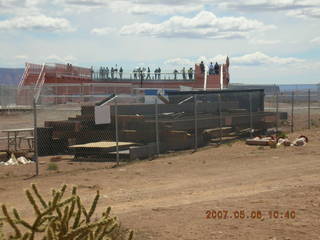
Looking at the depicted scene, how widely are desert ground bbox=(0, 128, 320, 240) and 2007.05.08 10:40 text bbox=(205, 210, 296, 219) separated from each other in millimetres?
17

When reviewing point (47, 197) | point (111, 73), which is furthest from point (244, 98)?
point (111, 73)

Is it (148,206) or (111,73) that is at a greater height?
(111,73)

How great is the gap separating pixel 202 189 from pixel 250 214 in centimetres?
307

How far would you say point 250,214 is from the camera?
8.24m

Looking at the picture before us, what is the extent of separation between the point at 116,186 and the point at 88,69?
46260mm

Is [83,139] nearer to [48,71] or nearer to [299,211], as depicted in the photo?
[299,211]

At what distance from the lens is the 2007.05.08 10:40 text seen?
806 cm

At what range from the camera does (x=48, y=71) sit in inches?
1957

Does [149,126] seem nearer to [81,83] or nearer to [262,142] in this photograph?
[262,142]

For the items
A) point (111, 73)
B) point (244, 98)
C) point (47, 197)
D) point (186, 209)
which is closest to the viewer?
point (186, 209)

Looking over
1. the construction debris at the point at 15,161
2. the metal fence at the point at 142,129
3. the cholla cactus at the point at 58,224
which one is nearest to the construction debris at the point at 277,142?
the metal fence at the point at 142,129

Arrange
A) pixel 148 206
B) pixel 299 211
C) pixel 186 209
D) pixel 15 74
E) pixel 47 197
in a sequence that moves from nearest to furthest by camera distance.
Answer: pixel 299 211, pixel 186 209, pixel 148 206, pixel 47 197, pixel 15 74

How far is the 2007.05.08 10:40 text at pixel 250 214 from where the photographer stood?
806 centimetres

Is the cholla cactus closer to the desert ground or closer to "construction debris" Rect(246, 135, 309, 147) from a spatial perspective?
the desert ground
